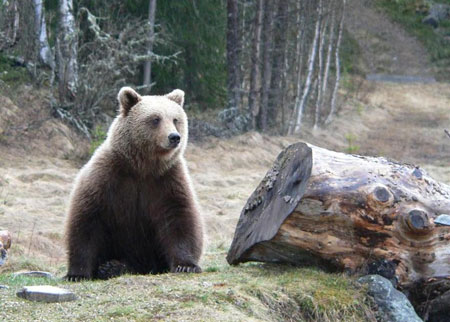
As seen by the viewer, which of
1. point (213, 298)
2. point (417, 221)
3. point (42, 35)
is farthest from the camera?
point (42, 35)

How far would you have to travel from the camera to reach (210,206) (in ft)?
39.7

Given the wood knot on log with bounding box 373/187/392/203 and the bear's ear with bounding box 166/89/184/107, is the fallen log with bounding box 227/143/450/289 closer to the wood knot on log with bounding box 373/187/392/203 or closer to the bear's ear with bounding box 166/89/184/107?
the wood knot on log with bounding box 373/187/392/203

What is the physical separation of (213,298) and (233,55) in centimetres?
1322

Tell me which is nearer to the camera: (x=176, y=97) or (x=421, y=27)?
(x=176, y=97)

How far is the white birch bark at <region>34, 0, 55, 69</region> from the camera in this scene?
49.6 ft

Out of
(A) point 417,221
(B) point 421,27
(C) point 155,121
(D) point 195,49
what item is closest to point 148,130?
(C) point 155,121

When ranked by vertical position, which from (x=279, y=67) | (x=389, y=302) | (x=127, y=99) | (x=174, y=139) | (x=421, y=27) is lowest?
(x=421, y=27)

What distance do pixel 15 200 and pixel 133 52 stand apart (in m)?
6.33

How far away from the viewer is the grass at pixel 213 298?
4805 mm

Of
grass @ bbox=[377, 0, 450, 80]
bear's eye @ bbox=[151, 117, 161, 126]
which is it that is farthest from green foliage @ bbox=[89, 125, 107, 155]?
grass @ bbox=[377, 0, 450, 80]

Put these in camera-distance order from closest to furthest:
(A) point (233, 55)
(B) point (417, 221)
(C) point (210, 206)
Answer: (B) point (417, 221) → (C) point (210, 206) → (A) point (233, 55)

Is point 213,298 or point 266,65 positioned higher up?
point 213,298

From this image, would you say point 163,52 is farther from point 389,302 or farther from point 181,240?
point 389,302

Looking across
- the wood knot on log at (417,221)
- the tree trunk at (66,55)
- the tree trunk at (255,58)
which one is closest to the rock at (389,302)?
the wood knot on log at (417,221)
